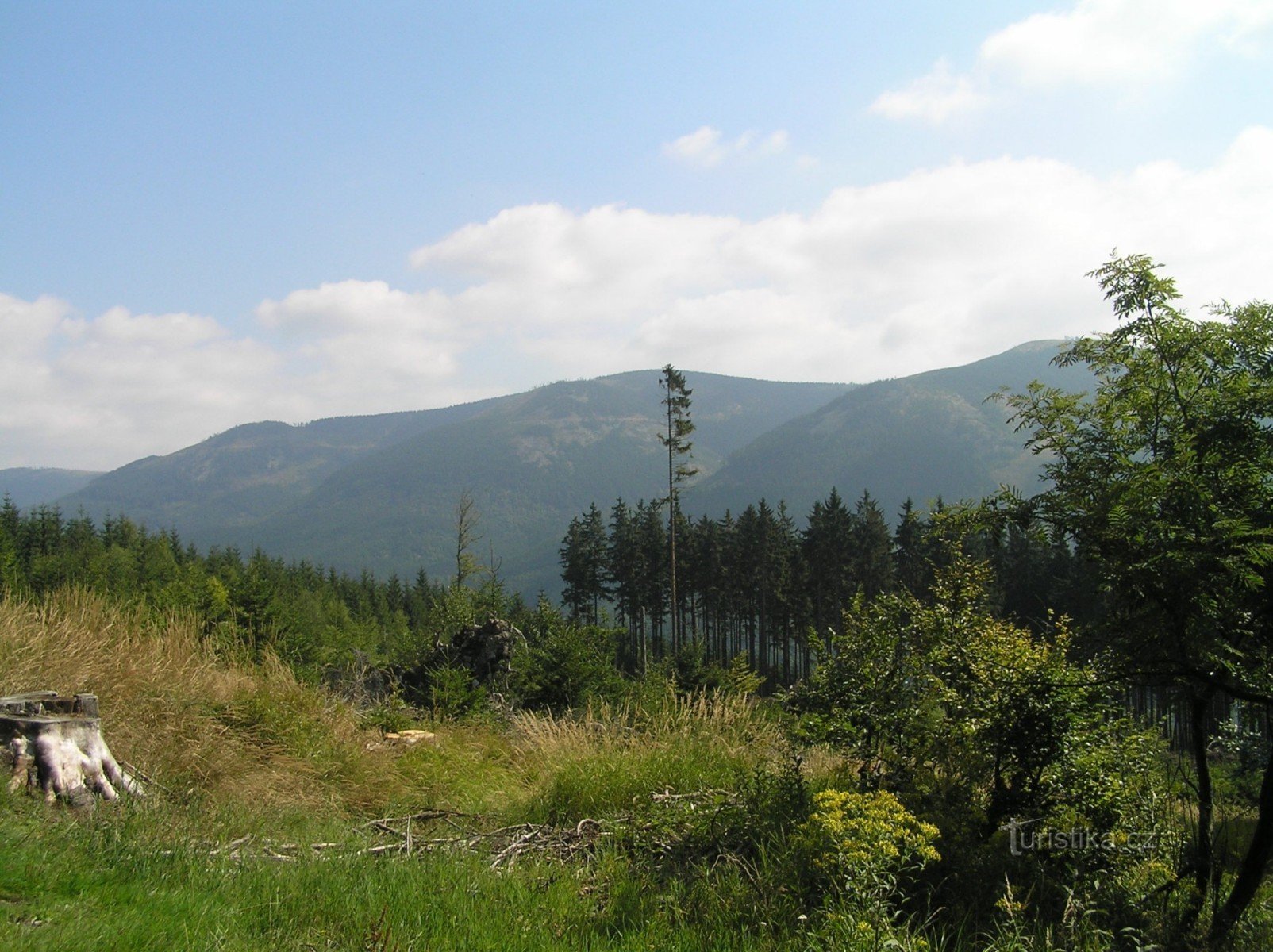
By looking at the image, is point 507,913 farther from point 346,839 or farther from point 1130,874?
point 1130,874

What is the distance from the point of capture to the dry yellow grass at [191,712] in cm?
614

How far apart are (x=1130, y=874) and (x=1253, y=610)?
1.68 m

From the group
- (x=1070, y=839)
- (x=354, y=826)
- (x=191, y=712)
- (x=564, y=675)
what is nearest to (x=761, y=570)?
(x=564, y=675)

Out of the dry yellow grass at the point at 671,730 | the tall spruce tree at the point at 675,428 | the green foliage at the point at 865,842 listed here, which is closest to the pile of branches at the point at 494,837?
the dry yellow grass at the point at 671,730

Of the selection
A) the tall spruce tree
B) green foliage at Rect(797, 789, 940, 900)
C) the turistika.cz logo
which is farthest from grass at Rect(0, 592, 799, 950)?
the tall spruce tree

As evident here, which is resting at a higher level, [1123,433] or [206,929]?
[1123,433]

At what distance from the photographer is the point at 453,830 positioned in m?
5.99

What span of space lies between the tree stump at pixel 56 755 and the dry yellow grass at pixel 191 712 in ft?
2.21

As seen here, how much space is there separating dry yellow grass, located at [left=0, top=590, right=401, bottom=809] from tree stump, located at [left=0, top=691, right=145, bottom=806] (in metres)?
0.67

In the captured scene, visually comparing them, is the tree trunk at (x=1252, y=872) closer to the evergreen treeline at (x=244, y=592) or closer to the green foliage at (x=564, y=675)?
the green foliage at (x=564, y=675)

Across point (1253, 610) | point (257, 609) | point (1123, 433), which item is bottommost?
point (257, 609)

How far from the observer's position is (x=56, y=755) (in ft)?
Answer: 16.0

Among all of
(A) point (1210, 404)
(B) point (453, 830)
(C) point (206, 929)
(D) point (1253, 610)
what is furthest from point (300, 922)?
(A) point (1210, 404)

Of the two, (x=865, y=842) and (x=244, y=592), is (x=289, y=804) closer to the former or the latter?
(x=865, y=842)
